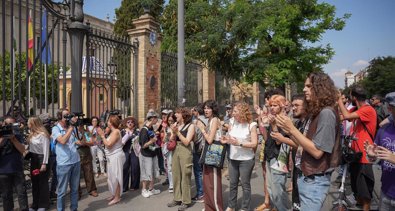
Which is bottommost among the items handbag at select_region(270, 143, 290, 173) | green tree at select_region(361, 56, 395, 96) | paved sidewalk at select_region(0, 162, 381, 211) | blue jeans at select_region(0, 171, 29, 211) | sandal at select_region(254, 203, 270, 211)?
paved sidewalk at select_region(0, 162, 381, 211)

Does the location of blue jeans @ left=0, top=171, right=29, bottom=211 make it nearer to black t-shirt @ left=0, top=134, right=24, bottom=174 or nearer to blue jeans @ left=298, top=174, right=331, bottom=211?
black t-shirt @ left=0, top=134, right=24, bottom=174

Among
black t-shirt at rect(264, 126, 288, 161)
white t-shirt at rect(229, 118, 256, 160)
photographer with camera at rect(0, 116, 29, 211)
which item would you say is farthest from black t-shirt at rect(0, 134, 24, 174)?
black t-shirt at rect(264, 126, 288, 161)

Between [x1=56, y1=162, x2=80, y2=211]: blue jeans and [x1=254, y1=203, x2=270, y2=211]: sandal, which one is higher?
[x1=56, y1=162, x2=80, y2=211]: blue jeans

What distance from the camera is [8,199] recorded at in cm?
495

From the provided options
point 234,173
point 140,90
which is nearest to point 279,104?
point 234,173

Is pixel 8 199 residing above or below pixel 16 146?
below

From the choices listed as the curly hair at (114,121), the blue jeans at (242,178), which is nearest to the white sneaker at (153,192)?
the curly hair at (114,121)

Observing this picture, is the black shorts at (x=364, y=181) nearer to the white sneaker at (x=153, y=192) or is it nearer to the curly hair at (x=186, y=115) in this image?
the curly hair at (x=186, y=115)

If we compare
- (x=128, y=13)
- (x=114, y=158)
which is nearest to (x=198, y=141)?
(x=114, y=158)

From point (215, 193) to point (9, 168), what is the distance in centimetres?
319

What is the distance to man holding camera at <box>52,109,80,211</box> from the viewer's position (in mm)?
5125

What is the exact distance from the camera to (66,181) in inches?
203

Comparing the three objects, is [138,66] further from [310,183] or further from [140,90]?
[310,183]

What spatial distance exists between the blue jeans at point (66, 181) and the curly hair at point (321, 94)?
3.99 metres
